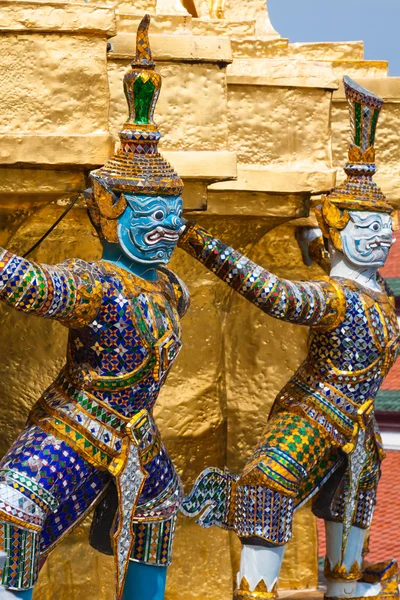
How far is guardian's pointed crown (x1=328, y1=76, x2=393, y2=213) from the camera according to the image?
6.55 meters

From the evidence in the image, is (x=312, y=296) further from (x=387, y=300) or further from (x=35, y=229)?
(x=35, y=229)

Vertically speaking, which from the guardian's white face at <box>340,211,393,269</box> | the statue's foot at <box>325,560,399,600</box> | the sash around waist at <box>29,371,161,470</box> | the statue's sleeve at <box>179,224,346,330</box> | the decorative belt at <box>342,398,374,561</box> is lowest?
the statue's foot at <box>325,560,399,600</box>

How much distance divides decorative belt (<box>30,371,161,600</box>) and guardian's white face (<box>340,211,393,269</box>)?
1.20m

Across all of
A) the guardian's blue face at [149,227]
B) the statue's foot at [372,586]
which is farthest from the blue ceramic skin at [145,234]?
the statue's foot at [372,586]

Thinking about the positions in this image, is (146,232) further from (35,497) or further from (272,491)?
(272,491)

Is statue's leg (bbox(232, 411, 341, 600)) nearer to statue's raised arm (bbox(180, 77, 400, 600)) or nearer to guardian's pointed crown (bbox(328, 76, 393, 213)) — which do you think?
statue's raised arm (bbox(180, 77, 400, 600))

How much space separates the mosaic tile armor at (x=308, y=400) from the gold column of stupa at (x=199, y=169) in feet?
1.65

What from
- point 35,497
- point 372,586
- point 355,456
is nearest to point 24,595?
point 35,497

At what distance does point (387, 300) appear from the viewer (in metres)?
6.72

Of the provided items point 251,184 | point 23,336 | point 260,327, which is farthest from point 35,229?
point 260,327

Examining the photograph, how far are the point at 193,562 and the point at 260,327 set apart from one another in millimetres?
1181

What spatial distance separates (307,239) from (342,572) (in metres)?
1.48

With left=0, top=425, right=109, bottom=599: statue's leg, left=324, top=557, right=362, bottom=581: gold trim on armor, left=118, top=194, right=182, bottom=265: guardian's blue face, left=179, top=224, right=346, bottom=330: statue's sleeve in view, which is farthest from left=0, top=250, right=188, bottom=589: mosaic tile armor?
left=324, top=557, right=362, bottom=581: gold trim on armor

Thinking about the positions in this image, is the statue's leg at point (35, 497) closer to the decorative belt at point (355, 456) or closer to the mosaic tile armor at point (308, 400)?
the mosaic tile armor at point (308, 400)
